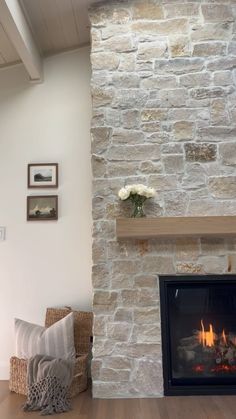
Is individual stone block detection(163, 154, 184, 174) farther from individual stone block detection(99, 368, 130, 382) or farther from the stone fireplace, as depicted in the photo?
individual stone block detection(99, 368, 130, 382)

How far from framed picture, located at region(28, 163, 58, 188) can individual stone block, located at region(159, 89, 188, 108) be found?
1.12 m

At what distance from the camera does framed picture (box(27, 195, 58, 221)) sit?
128 inches

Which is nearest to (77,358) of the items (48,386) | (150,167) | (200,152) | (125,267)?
(48,386)

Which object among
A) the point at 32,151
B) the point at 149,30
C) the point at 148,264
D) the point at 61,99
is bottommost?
the point at 148,264

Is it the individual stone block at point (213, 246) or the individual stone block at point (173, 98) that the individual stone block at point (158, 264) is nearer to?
the individual stone block at point (213, 246)

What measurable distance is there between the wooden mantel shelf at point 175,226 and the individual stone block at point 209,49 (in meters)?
1.38

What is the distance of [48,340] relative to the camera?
2.68 meters

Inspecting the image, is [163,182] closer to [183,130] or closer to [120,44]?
[183,130]

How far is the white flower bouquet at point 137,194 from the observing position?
266cm

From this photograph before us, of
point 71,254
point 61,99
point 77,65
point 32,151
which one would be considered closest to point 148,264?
point 71,254

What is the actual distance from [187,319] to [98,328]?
0.67m

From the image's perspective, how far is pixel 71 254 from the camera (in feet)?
10.6

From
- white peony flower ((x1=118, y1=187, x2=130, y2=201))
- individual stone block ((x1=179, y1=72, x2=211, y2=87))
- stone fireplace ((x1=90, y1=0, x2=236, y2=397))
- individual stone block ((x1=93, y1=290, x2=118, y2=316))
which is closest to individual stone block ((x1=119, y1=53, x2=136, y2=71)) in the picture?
stone fireplace ((x1=90, y1=0, x2=236, y2=397))

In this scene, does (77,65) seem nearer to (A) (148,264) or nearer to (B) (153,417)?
(A) (148,264)
